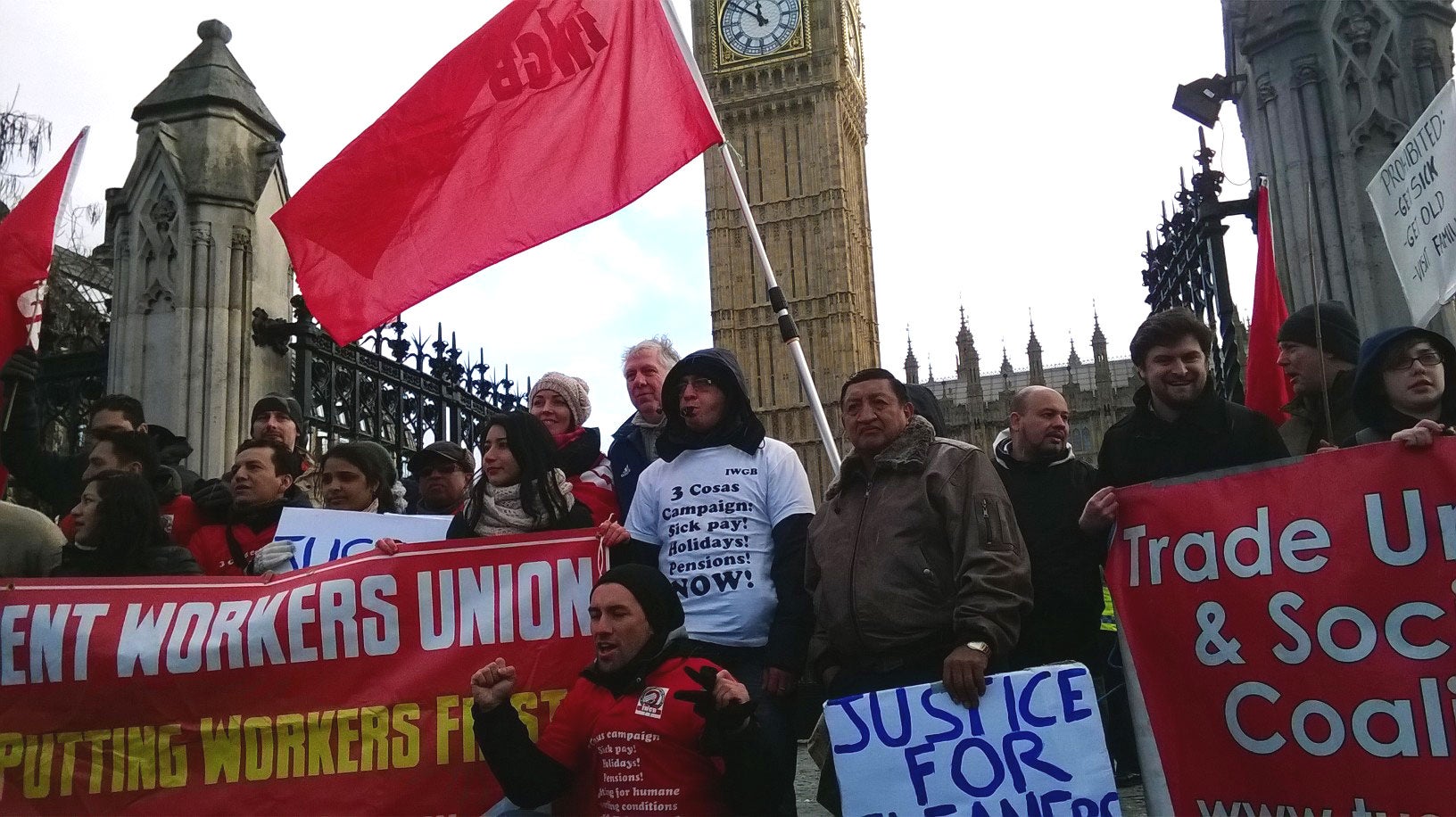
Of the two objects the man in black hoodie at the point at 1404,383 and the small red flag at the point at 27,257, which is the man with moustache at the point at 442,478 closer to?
the small red flag at the point at 27,257

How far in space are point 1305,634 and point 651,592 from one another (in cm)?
160

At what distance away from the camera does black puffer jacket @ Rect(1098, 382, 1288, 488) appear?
3141mm

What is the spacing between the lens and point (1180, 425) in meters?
3.22

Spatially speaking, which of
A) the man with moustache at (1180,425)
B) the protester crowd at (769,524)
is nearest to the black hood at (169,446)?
the protester crowd at (769,524)

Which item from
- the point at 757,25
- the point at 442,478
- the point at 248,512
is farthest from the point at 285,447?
the point at 757,25

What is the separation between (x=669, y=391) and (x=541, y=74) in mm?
1570

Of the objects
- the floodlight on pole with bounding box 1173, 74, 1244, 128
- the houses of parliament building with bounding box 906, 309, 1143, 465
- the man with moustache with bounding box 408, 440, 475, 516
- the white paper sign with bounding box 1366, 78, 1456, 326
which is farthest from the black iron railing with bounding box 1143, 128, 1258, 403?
the houses of parliament building with bounding box 906, 309, 1143, 465

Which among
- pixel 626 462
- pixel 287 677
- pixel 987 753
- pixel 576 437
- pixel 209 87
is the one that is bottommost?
pixel 987 753

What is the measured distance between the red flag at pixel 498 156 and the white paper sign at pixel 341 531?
646mm

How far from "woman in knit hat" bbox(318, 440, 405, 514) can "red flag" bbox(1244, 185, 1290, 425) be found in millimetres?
3886

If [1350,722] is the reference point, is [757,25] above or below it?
above

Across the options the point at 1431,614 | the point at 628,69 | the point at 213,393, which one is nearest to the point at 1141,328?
the point at 1431,614

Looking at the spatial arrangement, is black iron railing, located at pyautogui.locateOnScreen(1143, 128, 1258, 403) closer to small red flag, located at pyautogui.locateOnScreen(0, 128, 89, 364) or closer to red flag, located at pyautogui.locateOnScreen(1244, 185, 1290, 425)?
red flag, located at pyautogui.locateOnScreen(1244, 185, 1290, 425)

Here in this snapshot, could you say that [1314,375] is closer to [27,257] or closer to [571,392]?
[571,392]
